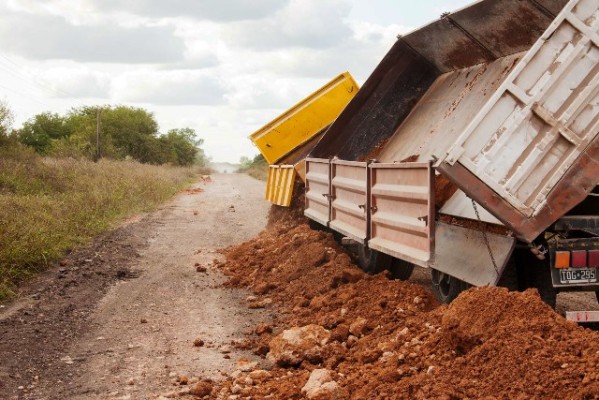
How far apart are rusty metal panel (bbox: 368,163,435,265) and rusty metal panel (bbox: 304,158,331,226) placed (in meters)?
2.08

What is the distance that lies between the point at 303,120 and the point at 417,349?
8716 millimetres

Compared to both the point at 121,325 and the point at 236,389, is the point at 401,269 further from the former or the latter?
the point at 236,389

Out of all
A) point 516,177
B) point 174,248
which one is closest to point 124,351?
point 516,177

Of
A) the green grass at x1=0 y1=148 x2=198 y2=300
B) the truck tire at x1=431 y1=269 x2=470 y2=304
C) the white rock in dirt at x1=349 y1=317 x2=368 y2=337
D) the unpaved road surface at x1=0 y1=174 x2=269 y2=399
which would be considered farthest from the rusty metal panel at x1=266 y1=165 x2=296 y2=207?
the white rock in dirt at x1=349 y1=317 x2=368 y2=337

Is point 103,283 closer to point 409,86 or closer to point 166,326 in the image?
point 166,326

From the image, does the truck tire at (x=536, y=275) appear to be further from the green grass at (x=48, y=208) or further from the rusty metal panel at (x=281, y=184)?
the rusty metal panel at (x=281, y=184)

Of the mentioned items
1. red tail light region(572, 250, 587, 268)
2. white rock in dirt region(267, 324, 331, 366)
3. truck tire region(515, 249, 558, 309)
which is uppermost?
red tail light region(572, 250, 587, 268)

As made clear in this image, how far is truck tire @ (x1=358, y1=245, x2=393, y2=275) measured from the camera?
27.8ft

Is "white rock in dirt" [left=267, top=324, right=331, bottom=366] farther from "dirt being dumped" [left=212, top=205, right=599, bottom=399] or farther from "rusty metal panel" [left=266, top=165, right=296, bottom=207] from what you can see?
"rusty metal panel" [left=266, top=165, right=296, bottom=207]

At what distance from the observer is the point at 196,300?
8562 millimetres

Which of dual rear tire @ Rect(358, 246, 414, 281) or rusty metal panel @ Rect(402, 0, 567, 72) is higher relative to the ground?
rusty metal panel @ Rect(402, 0, 567, 72)

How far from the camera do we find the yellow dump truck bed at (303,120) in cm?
1356

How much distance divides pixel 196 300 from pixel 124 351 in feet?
7.23

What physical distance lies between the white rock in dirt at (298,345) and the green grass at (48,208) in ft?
13.1
